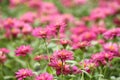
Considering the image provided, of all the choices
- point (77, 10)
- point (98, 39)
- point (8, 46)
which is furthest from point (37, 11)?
point (98, 39)

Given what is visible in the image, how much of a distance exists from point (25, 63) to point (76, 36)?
0.48 metres

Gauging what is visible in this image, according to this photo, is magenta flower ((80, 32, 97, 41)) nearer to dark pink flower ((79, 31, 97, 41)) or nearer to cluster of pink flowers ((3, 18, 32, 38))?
dark pink flower ((79, 31, 97, 41))

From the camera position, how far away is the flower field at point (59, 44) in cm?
200

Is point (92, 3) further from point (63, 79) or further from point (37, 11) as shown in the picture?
point (63, 79)

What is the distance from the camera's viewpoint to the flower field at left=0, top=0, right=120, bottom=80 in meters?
2.00

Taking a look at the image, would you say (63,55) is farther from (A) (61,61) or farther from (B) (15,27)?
(B) (15,27)

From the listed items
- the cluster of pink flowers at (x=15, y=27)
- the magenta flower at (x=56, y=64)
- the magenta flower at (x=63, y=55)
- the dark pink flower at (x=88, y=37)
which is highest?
the cluster of pink flowers at (x=15, y=27)

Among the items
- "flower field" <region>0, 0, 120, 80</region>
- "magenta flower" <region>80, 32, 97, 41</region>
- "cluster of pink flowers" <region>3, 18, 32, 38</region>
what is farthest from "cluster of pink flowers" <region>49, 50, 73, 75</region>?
"cluster of pink flowers" <region>3, 18, 32, 38</region>

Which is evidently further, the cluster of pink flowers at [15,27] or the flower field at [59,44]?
the cluster of pink flowers at [15,27]

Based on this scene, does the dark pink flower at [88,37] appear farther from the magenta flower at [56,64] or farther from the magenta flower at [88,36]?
the magenta flower at [56,64]

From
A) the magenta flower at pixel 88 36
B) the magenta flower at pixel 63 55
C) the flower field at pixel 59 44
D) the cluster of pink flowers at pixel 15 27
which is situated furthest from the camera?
the cluster of pink flowers at pixel 15 27

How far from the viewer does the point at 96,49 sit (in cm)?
254

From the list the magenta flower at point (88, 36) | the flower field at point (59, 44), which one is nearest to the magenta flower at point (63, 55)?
the flower field at point (59, 44)

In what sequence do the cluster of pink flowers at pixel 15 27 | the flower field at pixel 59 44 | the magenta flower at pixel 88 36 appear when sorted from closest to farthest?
the flower field at pixel 59 44, the magenta flower at pixel 88 36, the cluster of pink flowers at pixel 15 27
